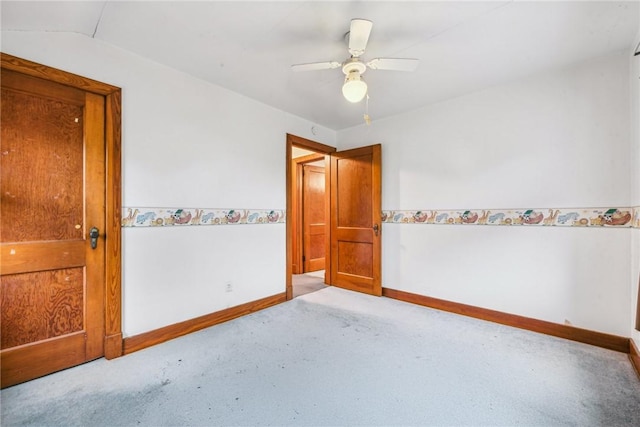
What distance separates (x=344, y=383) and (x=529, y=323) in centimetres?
192

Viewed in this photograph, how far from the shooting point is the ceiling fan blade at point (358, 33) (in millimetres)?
1515

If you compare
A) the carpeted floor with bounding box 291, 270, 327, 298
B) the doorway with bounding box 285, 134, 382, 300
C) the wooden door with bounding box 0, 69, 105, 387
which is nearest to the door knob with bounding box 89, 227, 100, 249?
the wooden door with bounding box 0, 69, 105, 387

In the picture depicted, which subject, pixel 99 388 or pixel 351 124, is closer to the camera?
pixel 99 388

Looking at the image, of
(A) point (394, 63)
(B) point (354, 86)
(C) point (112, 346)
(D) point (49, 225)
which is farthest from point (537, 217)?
(D) point (49, 225)

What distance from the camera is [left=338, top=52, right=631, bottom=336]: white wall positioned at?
7.06ft

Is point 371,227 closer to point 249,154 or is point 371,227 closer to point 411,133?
point 411,133

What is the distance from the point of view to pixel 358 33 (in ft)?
5.23

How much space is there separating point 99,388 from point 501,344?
2878mm

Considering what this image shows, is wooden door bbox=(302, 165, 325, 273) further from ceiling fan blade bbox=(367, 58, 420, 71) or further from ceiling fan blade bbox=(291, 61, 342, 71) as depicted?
ceiling fan blade bbox=(367, 58, 420, 71)

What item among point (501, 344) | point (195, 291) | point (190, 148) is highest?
point (190, 148)

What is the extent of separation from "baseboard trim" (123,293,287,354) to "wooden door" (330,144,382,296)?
1.13 m

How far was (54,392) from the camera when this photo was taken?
1.60m

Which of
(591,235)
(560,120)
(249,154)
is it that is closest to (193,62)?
(249,154)

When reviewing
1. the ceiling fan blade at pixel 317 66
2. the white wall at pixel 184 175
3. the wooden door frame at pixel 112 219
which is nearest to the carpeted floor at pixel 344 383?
the wooden door frame at pixel 112 219
